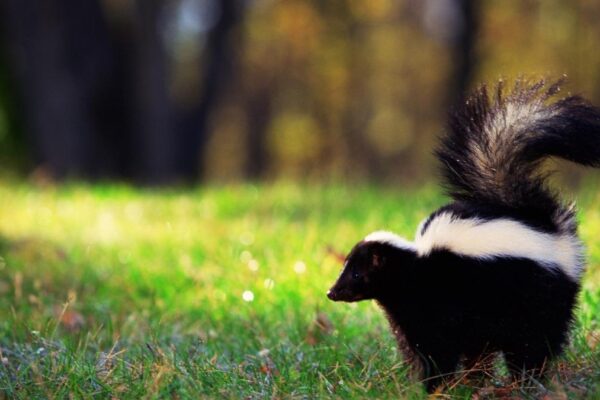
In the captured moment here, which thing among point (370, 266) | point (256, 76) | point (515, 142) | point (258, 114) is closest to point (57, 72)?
point (370, 266)

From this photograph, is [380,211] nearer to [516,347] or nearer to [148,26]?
[516,347]

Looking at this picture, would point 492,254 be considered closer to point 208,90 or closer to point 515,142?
point 515,142

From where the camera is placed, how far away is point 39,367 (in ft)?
14.4

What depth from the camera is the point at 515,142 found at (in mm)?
4406

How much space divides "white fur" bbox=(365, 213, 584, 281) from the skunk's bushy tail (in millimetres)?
183

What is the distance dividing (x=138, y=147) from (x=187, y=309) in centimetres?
1165

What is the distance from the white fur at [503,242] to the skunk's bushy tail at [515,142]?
0.60 ft

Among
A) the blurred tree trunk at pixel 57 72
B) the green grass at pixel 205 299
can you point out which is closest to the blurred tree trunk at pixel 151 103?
the blurred tree trunk at pixel 57 72

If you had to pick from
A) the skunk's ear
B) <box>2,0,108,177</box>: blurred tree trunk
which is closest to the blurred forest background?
<box>2,0,108,177</box>: blurred tree trunk

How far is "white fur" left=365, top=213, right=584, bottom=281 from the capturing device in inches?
162

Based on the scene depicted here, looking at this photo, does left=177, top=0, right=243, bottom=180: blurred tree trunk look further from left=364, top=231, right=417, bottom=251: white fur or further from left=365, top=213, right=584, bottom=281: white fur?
left=365, top=213, right=584, bottom=281: white fur

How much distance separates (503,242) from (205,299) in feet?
8.56

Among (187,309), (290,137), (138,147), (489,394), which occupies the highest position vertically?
(489,394)

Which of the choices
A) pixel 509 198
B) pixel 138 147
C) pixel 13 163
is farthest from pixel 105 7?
pixel 509 198
